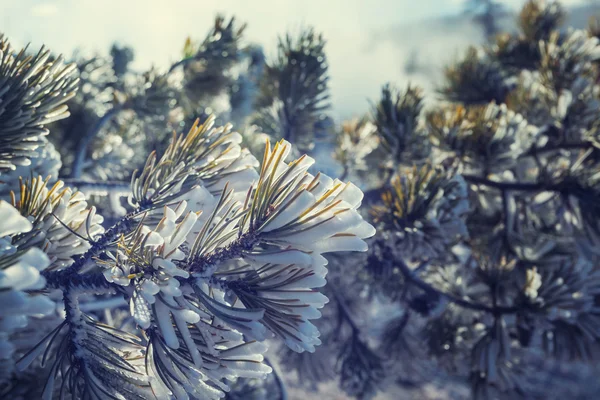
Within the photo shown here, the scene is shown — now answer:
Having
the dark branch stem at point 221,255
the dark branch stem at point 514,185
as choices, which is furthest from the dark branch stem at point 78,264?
the dark branch stem at point 514,185

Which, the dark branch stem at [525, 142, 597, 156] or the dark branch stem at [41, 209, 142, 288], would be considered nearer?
the dark branch stem at [41, 209, 142, 288]

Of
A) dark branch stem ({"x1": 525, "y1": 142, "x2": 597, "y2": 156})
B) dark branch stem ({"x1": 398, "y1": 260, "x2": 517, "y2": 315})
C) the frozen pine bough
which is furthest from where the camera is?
dark branch stem ({"x1": 525, "y1": 142, "x2": 597, "y2": 156})

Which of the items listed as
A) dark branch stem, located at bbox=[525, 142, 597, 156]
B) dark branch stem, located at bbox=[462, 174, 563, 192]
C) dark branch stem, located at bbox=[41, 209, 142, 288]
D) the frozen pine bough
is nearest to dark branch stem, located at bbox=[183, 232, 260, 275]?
the frozen pine bough

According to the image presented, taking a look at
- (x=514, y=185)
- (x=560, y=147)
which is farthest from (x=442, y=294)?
(x=560, y=147)

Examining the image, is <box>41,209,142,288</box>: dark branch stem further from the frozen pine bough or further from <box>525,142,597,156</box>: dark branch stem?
<box>525,142,597,156</box>: dark branch stem

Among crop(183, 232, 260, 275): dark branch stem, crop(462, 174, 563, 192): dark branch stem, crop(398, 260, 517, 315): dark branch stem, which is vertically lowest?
crop(183, 232, 260, 275): dark branch stem

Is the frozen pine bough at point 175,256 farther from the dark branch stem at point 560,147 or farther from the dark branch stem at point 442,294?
the dark branch stem at point 560,147

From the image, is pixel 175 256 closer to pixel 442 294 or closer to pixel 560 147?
pixel 442 294

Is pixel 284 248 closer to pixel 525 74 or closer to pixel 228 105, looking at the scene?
pixel 525 74

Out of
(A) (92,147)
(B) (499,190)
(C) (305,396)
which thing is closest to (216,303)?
(B) (499,190)
